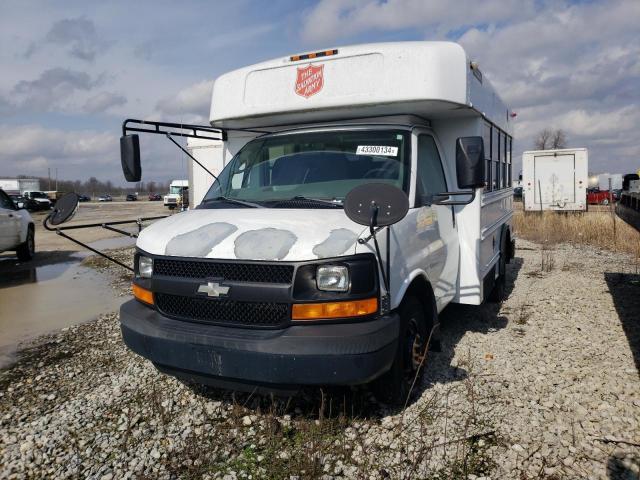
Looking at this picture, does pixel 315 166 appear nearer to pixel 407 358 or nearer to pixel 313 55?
pixel 313 55

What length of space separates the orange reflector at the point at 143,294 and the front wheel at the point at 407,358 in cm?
170

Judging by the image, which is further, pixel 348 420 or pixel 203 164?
pixel 203 164

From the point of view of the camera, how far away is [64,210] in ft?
13.1

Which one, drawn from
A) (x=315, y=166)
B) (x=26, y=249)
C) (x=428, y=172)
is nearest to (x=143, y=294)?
(x=315, y=166)

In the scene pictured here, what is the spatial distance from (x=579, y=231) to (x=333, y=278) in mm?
14349

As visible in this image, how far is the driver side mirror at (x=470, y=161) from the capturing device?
12.5 feet

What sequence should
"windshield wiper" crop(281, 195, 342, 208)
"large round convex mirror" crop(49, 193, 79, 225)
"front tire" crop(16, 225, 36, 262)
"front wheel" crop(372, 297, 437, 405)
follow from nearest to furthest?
"front wheel" crop(372, 297, 437, 405) < "windshield wiper" crop(281, 195, 342, 208) < "large round convex mirror" crop(49, 193, 79, 225) < "front tire" crop(16, 225, 36, 262)

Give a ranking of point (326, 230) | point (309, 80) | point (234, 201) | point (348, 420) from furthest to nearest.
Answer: point (309, 80)
point (234, 201)
point (348, 420)
point (326, 230)

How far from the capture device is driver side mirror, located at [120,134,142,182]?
462 centimetres

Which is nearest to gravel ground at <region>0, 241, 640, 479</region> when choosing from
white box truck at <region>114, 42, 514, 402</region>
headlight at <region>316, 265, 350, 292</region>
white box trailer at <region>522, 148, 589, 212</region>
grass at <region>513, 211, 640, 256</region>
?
white box truck at <region>114, 42, 514, 402</region>

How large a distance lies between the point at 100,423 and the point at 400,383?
7.27 feet

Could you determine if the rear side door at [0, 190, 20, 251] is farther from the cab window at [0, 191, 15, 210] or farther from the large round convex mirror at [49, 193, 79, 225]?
the large round convex mirror at [49, 193, 79, 225]

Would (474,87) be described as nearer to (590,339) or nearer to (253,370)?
(590,339)

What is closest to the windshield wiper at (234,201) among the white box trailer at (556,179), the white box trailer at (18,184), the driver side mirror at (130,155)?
the driver side mirror at (130,155)
